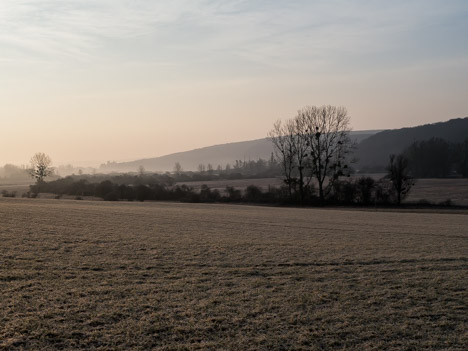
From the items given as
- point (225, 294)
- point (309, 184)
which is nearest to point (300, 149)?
point (309, 184)

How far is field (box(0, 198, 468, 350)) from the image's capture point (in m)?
8.46

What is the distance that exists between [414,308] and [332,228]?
18753 mm

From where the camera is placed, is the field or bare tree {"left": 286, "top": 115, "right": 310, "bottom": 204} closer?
the field

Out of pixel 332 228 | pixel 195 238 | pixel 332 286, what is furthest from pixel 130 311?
pixel 332 228

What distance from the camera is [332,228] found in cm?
2912

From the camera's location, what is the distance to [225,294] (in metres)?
11.5

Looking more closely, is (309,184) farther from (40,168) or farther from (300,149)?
(40,168)

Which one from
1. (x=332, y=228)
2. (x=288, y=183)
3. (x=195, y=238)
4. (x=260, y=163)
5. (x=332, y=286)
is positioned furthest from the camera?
(x=260, y=163)

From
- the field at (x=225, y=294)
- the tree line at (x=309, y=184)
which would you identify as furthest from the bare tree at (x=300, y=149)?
the field at (x=225, y=294)

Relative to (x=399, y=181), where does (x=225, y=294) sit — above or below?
below

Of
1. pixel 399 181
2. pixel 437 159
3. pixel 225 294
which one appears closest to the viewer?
pixel 225 294

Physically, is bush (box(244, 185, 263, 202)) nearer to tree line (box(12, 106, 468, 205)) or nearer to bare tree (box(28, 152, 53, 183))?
tree line (box(12, 106, 468, 205))

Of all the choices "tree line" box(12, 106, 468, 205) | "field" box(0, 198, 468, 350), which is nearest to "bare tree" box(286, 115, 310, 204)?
"tree line" box(12, 106, 468, 205)

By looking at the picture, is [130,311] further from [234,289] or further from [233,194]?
[233,194]
